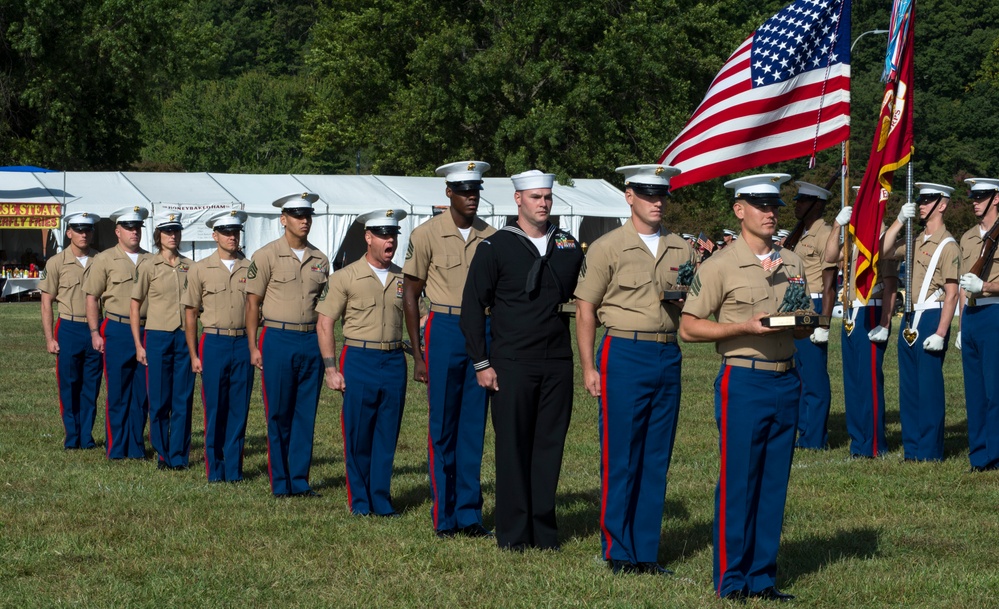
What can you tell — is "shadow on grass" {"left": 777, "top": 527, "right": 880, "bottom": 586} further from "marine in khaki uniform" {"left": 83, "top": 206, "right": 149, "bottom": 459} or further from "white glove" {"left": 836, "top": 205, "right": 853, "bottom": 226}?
"marine in khaki uniform" {"left": 83, "top": 206, "right": 149, "bottom": 459}

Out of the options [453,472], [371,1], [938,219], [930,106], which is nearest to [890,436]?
[938,219]

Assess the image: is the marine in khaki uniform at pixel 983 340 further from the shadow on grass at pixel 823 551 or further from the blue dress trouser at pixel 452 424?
the blue dress trouser at pixel 452 424

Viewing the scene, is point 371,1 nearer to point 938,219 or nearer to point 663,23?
point 663,23

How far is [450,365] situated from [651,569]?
1965 millimetres

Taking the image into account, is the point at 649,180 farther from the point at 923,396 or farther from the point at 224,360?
the point at 923,396

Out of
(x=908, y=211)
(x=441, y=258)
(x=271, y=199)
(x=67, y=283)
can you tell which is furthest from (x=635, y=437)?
(x=271, y=199)

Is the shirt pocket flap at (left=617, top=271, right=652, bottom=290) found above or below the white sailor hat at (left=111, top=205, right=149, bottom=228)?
below

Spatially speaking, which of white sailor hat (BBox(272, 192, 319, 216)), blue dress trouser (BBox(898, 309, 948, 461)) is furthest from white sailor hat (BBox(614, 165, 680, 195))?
blue dress trouser (BBox(898, 309, 948, 461))

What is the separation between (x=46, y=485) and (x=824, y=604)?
21.1 feet

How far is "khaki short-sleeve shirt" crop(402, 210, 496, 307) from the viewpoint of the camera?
8.60 metres

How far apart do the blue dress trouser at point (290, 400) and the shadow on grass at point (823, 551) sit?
3.85 metres

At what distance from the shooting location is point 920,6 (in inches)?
2874

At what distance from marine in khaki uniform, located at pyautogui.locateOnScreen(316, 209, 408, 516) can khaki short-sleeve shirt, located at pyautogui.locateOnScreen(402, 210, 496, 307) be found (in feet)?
2.38

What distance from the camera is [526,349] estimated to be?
7.84 metres
